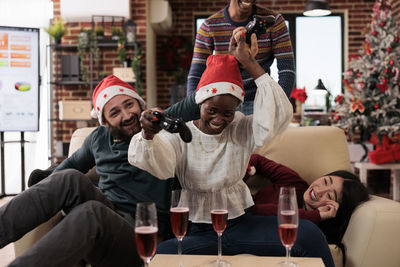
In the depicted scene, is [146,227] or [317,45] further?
[317,45]

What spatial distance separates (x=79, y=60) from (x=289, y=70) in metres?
3.40

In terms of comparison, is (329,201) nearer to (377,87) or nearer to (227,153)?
(227,153)

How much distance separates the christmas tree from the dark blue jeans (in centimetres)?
314

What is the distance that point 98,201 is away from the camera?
139cm

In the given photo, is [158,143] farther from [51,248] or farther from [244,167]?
[51,248]

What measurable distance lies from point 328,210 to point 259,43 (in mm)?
802

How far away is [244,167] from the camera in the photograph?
152 centimetres

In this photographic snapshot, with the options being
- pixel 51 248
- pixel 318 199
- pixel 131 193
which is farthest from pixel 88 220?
pixel 318 199

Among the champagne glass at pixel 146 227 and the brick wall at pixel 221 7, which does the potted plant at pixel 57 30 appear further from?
the champagne glass at pixel 146 227

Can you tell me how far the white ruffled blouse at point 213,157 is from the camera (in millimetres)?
1392

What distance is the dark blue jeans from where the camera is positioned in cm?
142

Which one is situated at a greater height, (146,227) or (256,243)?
(146,227)

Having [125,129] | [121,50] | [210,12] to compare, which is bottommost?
[125,129]

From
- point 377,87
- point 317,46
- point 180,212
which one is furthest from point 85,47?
point 180,212
